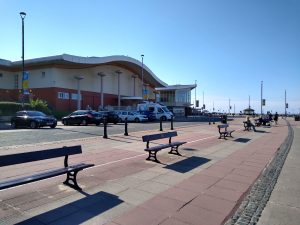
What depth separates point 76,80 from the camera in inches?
2041

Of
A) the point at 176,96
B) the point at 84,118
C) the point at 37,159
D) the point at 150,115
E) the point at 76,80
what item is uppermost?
the point at 76,80

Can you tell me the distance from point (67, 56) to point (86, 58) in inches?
170

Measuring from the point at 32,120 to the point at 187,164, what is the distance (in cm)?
1819

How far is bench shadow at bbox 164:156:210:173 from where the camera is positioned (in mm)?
8195

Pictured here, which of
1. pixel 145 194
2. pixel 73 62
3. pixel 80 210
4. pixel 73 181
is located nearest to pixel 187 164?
pixel 145 194

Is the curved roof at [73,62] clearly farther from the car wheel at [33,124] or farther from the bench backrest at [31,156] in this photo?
the bench backrest at [31,156]

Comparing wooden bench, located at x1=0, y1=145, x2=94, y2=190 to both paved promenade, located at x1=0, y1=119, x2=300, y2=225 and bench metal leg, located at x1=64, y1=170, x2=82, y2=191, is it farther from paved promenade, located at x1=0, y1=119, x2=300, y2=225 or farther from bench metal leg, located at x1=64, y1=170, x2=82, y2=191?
paved promenade, located at x1=0, y1=119, x2=300, y2=225

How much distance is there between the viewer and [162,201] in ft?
17.9

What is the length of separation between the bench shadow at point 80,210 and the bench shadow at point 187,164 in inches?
113

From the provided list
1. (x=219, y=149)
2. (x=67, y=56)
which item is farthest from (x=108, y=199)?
(x=67, y=56)

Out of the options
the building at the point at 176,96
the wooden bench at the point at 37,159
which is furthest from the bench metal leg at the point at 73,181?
the building at the point at 176,96

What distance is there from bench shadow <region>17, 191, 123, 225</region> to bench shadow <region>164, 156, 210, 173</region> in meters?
2.86

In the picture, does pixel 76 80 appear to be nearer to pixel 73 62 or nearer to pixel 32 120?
pixel 73 62

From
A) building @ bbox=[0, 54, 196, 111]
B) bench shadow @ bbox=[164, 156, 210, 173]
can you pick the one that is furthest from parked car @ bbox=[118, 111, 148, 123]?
bench shadow @ bbox=[164, 156, 210, 173]
